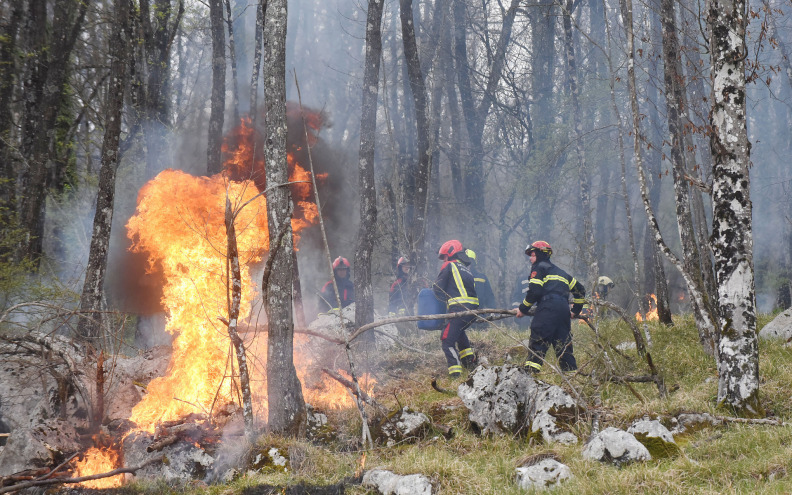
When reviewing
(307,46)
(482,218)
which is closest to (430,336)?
(482,218)

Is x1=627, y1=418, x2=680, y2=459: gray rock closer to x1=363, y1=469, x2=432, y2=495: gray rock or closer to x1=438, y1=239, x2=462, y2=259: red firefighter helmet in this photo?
x1=363, y1=469, x2=432, y2=495: gray rock

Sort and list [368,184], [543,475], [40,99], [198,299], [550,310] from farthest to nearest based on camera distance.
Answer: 1. [40,99]
2. [368,184]
3. [550,310]
4. [198,299]
5. [543,475]

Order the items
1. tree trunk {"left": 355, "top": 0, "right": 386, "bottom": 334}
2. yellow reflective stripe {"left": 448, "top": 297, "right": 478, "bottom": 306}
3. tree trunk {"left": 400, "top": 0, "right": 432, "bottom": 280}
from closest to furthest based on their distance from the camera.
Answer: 1. yellow reflective stripe {"left": 448, "top": 297, "right": 478, "bottom": 306}
2. tree trunk {"left": 355, "top": 0, "right": 386, "bottom": 334}
3. tree trunk {"left": 400, "top": 0, "right": 432, "bottom": 280}

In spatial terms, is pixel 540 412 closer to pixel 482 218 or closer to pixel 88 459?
pixel 88 459

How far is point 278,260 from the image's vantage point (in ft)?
21.2

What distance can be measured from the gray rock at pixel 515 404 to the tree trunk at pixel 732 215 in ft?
5.37

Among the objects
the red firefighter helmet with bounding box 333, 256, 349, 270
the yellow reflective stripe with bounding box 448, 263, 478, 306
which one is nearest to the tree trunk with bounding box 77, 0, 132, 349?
the yellow reflective stripe with bounding box 448, 263, 478, 306

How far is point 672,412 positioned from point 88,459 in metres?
6.13

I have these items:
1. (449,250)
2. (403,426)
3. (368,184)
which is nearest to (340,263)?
(368,184)

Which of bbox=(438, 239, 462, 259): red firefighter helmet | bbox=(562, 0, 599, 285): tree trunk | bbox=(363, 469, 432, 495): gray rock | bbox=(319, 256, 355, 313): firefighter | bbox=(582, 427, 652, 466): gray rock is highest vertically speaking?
bbox=(562, 0, 599, 285): tree trunk

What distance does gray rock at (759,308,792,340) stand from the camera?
8.36 meters

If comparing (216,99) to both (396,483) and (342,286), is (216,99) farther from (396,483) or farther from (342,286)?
(396,483)

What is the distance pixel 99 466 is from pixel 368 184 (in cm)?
642

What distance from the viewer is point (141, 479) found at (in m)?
5.73
